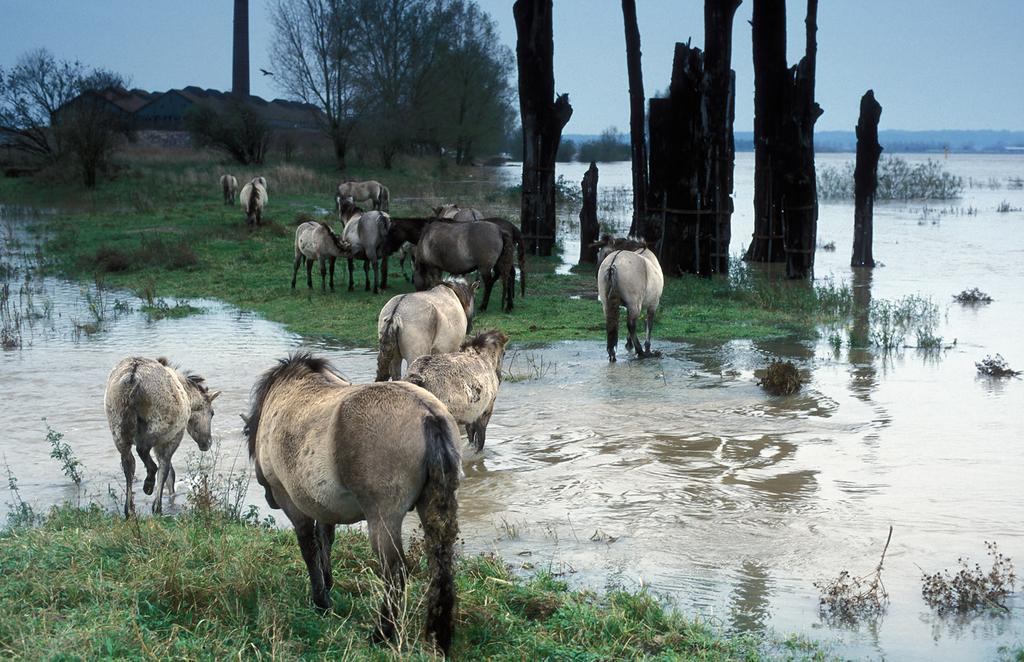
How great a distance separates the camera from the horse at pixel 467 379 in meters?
8.33

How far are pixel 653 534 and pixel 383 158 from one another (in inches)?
2073

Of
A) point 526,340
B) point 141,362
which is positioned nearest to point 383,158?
point 526,340

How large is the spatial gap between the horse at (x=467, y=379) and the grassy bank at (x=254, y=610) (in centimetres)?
216

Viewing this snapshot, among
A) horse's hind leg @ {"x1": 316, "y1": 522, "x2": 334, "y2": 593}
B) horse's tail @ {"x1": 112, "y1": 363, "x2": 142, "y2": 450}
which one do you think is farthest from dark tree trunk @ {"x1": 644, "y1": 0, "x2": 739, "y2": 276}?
horse's hind leg @ {"x1": 316, "y1": 522, "x2": 334, "y2": 593}

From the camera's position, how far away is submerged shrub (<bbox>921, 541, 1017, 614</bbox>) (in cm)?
596

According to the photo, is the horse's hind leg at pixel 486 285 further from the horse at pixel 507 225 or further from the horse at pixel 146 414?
the horse at pixel 146 414

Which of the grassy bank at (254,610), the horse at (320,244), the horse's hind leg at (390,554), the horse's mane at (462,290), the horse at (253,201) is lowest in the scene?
the grassy bank at (254,610)

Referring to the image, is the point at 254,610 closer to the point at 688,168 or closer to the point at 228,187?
the point at 688,168

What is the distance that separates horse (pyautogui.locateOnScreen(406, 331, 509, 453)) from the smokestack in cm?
8501

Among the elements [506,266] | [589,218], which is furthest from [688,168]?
[506,266]

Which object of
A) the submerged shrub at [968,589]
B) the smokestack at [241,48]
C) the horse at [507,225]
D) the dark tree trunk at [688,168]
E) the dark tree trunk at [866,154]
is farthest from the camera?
the smokestack at [241,48]

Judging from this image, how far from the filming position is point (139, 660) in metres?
4.57

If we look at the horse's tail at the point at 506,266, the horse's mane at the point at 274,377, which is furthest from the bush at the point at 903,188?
the horse's mane at the point at 274,377

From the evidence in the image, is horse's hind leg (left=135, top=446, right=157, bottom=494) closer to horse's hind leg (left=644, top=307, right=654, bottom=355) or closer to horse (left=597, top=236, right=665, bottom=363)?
horse (left=597, top=236, right=665, bottom=363)
